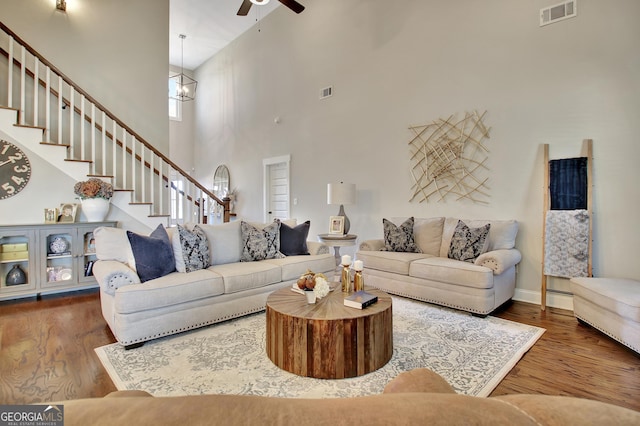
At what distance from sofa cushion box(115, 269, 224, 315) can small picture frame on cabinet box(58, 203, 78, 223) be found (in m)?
2.24

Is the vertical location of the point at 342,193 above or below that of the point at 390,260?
above

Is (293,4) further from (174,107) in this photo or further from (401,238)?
(174,107)

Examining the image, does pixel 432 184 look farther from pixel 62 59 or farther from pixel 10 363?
pixel 62 59

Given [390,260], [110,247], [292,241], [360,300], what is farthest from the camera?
[292,241]

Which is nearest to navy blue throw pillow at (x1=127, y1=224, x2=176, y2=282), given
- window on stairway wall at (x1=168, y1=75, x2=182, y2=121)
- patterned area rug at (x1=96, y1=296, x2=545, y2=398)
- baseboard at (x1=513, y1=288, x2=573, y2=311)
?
patterned area rug at (x1=96, y1=296, x2=545, y2=398)

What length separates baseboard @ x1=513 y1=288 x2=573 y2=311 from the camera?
343 cm

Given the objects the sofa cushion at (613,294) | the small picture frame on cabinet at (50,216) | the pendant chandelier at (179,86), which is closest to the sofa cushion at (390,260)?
the sofa cushion at (613,294)

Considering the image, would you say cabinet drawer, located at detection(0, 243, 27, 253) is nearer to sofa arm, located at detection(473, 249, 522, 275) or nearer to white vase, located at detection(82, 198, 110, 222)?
white vase, located at detection(82, 198, 110, 222)

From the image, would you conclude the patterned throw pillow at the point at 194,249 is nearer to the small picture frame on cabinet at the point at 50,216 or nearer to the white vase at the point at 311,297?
the white vase at the point at 311,297

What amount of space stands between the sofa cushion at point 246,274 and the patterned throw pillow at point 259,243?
0.17 metres

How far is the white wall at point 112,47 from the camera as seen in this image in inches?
178

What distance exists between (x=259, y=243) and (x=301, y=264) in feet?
1.79

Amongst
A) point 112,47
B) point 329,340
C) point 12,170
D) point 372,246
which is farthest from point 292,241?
point 112,47

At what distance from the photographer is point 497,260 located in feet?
10.3
